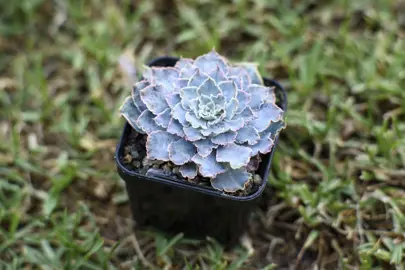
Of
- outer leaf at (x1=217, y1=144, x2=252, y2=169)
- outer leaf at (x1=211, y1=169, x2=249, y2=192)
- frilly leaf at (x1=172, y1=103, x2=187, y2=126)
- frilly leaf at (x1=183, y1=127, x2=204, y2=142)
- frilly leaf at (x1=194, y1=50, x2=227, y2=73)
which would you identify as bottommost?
outer leaf at (x1=211, y1=169, x2=249, y2=192)

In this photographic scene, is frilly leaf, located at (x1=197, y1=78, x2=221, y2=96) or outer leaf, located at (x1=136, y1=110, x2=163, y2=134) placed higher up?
frilly leaf, located at (x1=197, y1=78, x2=221, y2=96)

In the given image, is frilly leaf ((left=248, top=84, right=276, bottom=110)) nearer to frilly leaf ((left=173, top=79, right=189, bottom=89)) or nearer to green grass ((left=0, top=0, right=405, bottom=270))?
frilly leaf ((left=173, top=79, right=189, bottom=89))

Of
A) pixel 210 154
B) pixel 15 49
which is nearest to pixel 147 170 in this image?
pixel 210 154

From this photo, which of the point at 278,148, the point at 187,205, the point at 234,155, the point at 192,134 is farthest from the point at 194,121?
the point at 278,148

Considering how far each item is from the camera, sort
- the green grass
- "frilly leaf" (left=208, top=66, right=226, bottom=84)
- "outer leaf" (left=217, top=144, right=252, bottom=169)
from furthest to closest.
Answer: the green grass → "frilly leaf" (left=208, top=66, right=226, bottom=84) → "outer leaf" (left=217, top=144, right=252, bottom=169)

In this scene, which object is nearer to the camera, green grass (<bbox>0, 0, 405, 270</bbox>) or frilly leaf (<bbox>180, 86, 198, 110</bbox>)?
frilly leaf (<bbox>180, 86, 198, 110</bbox>)

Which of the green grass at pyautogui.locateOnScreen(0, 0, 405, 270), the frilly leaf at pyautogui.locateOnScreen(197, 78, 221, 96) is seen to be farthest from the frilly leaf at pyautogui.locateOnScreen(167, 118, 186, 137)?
the green grass at pyautogui.locateOnScreen(0, 0, 405, 270)

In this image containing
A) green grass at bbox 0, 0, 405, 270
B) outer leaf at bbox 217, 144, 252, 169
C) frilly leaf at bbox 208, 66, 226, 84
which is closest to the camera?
outer leaf at bbox 217, 144, 252, 169
